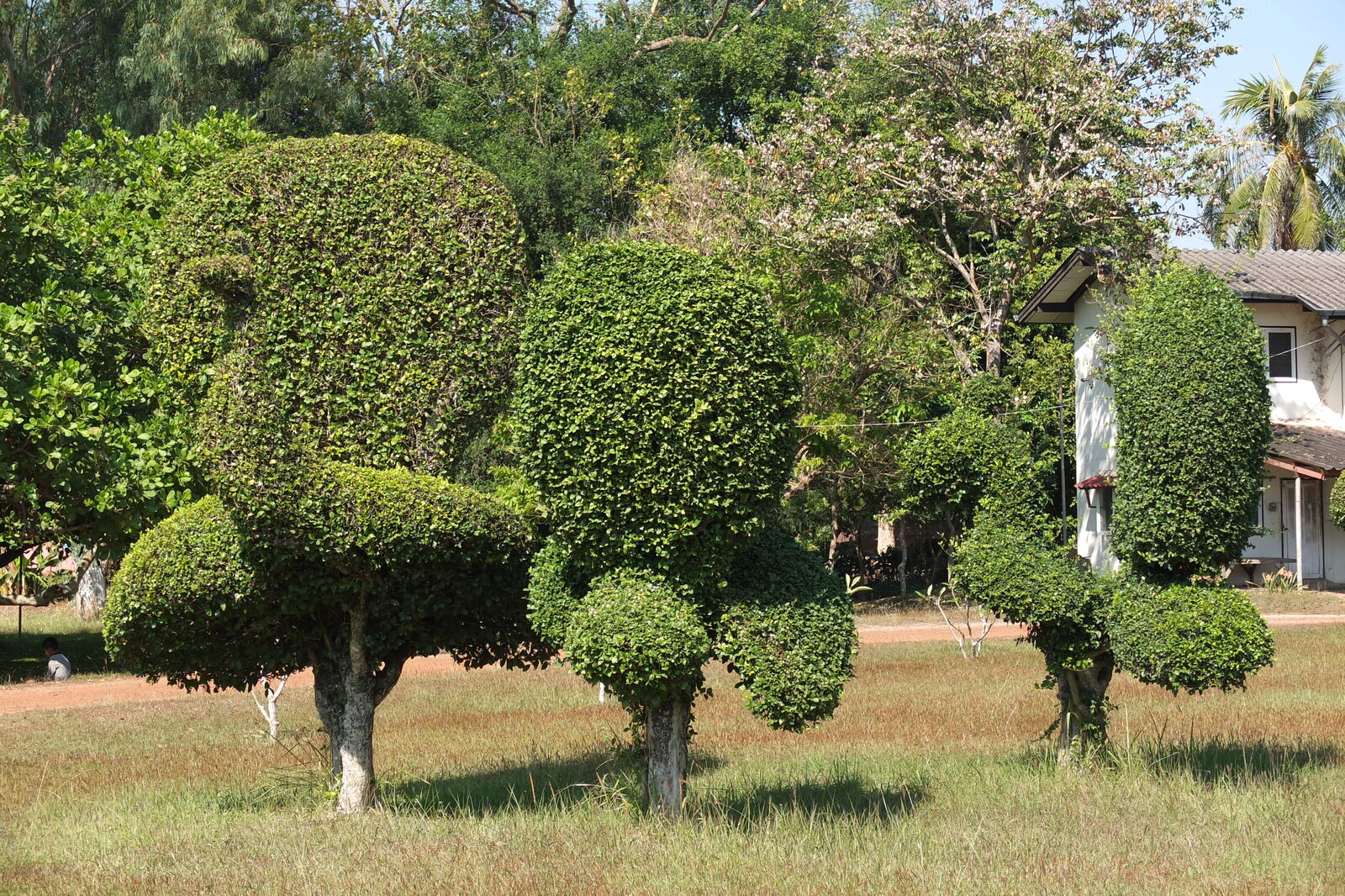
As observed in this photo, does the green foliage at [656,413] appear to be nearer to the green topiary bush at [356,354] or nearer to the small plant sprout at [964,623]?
the green topiary bush at [356,354]

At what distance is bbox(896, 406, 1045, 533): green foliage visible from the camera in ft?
35.5

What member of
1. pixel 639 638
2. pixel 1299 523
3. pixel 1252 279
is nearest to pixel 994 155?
pixel 1252 279

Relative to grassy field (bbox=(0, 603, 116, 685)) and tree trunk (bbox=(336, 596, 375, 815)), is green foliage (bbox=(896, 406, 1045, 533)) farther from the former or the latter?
grassy field (bbox=(0, 603, 116, 685))

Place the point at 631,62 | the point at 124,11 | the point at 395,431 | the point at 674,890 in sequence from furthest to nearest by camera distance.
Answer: the point at 631,62
the point at 124,11
the point at 395,431
the point at 674,890

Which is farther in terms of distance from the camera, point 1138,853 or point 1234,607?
point 1234,607

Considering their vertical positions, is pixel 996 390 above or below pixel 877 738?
above

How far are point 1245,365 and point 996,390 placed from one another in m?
2.37

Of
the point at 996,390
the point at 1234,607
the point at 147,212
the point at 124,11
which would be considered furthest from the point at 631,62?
the point at 1234,607

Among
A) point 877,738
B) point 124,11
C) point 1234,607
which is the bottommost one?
point 877,738

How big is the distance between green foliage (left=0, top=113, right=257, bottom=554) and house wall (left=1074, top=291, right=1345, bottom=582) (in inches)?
747

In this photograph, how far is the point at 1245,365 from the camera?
9.95 metres

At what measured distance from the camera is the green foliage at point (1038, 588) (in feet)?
33.5

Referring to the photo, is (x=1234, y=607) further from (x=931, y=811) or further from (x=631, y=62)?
(x=631, y=62)

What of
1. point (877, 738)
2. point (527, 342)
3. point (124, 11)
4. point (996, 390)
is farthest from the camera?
point (124, 11)
